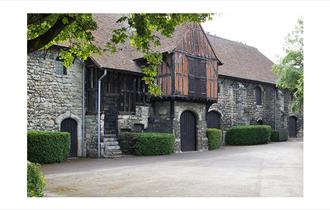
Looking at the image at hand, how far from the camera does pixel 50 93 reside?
15.8m

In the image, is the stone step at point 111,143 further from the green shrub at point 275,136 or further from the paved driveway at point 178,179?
the green shrub at point 275,136

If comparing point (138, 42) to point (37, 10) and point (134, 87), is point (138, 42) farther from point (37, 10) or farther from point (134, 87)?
point (134, 87)

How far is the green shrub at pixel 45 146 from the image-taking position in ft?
44.0

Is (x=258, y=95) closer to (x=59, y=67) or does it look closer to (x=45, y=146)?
(x=59, y=67)

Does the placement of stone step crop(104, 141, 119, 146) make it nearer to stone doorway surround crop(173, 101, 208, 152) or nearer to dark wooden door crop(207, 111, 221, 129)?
stone doorway surround crop(173, 101, 208, 152)

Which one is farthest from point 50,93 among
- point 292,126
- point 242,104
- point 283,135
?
point 292,126

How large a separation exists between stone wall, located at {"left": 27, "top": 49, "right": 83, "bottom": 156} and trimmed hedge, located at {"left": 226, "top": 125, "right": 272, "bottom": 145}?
34.6 feet

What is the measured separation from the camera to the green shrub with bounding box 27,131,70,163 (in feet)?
44.0

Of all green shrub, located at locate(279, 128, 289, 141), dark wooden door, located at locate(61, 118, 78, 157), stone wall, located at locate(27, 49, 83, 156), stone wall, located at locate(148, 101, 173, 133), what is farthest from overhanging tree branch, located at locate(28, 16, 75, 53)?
green shrub, located at locate(279, 128, 289, 141)

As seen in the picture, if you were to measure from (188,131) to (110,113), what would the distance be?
→ 14.8 ft

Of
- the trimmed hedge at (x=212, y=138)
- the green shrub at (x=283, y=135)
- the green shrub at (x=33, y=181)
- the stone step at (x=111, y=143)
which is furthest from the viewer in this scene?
the green shrub at (x=283, y=135)

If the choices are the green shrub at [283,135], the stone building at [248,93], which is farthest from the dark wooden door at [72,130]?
the green shrub at [283,135]

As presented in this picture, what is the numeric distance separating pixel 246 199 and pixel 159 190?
1978 mm

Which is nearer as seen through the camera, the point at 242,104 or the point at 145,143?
the point at 145,143
